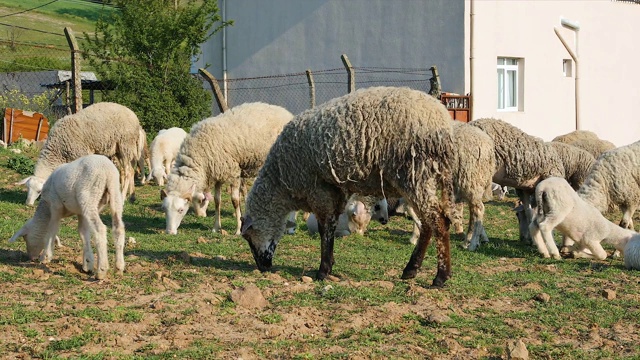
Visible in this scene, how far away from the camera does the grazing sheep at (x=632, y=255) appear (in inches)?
364

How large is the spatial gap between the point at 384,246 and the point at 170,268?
3417 mm

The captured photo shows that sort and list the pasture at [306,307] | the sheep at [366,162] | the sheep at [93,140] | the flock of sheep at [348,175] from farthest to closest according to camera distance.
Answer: the sheep at [93,140] < the flock of sheep at [348,175] < the sheep at [366,162] < the pasture at [306,307]

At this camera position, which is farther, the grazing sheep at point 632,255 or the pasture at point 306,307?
the grazing sheep at point 632,255

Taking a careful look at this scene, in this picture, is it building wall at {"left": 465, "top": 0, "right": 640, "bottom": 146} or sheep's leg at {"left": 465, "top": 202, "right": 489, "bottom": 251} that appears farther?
building wall at {"left": 465, "top": 0, "right": 640, "bottom": 146}

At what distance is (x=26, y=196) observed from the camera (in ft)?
45.7

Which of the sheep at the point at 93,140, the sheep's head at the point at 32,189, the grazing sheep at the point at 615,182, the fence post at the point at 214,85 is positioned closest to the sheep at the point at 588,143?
the grazing sheep at the point at 615,182

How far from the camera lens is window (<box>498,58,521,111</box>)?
2177cm

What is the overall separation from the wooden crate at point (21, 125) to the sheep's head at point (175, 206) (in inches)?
368

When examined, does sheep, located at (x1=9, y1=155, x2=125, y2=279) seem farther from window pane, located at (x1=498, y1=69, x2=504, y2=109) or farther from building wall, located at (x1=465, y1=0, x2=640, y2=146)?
window pane, located at (x1=498, y1=69, x2=504, y2=109)

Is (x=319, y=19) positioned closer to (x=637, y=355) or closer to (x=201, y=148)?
(x=201, y=148)

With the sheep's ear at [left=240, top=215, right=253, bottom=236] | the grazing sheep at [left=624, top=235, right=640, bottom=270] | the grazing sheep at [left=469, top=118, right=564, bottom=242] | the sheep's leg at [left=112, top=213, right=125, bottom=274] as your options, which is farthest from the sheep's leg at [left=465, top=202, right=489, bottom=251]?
the sheep's leg at [left=112, top=213, right=125, bottom=274]

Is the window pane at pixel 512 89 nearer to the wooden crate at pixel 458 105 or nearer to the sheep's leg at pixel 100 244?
the wooden crate at pixel 458 105

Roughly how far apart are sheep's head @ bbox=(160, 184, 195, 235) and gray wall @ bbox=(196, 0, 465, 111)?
10.3 meters

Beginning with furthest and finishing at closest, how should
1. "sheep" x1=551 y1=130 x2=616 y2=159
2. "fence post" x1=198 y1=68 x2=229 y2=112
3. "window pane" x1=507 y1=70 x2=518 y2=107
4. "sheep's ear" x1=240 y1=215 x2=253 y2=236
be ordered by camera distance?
"window pane" x1=507 y1=70 x2=518 y2=107
"fence post" x1=198 y1=68 x2=229 y2=112
"sheep" x1=551 y1=130 x2=616 y2=159
"sheep's ear" x1=240 y1=215 x2=253 y2=236
